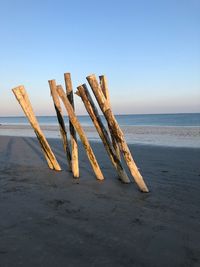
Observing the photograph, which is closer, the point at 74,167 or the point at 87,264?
the point at 87,264

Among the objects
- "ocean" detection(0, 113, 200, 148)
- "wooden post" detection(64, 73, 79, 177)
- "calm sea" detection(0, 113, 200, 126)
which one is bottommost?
"calm sea" detection(0, 113, 200, 126)

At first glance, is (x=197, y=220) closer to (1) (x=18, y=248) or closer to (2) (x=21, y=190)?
(1) (x=18, y=248)

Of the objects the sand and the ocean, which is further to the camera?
the ocean

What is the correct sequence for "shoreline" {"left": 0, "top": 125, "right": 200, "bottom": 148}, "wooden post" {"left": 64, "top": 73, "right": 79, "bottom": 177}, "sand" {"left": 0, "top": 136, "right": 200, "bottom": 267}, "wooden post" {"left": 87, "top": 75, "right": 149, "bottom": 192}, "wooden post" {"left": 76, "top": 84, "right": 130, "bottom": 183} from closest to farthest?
1. "sand" {"left": 0, "top": 136, "right": 200, "bottom": 267}
2. "wooden post" {"left": 87, "top": 75, "right": 149, "bottom": 192}
3. "wooden post" {"left": 76, "top": 84, "right": 130, "bottom": 183}
4. "wooden post" {"left": 64, "top": 73, "right": 79, "bottom": 177}
5. "shoreline" {"left": 0, "top": 125, "right": 200, "bottom": 148}

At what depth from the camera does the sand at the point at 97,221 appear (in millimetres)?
3352

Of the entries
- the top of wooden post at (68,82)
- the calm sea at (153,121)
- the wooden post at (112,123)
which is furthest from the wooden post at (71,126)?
the calm sea at (153,121)

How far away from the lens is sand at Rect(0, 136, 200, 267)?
3.35 metres

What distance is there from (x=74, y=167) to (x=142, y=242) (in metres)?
3.92

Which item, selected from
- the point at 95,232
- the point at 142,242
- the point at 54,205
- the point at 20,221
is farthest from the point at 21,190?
the point at 142,242

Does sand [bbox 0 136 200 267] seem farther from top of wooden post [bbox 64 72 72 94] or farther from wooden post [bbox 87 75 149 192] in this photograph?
top of wooden post [bbox 64 72 72 94]

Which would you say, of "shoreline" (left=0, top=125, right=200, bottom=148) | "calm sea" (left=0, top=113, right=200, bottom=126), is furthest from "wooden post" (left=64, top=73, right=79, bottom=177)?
"calm sea" (left=0, top=113, right=200, bottom=126)

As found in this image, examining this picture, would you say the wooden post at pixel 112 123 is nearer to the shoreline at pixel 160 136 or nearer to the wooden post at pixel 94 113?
the wooden post at pixel 94 113

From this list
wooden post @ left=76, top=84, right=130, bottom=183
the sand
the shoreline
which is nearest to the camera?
the sand

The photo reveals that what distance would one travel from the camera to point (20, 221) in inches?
172
